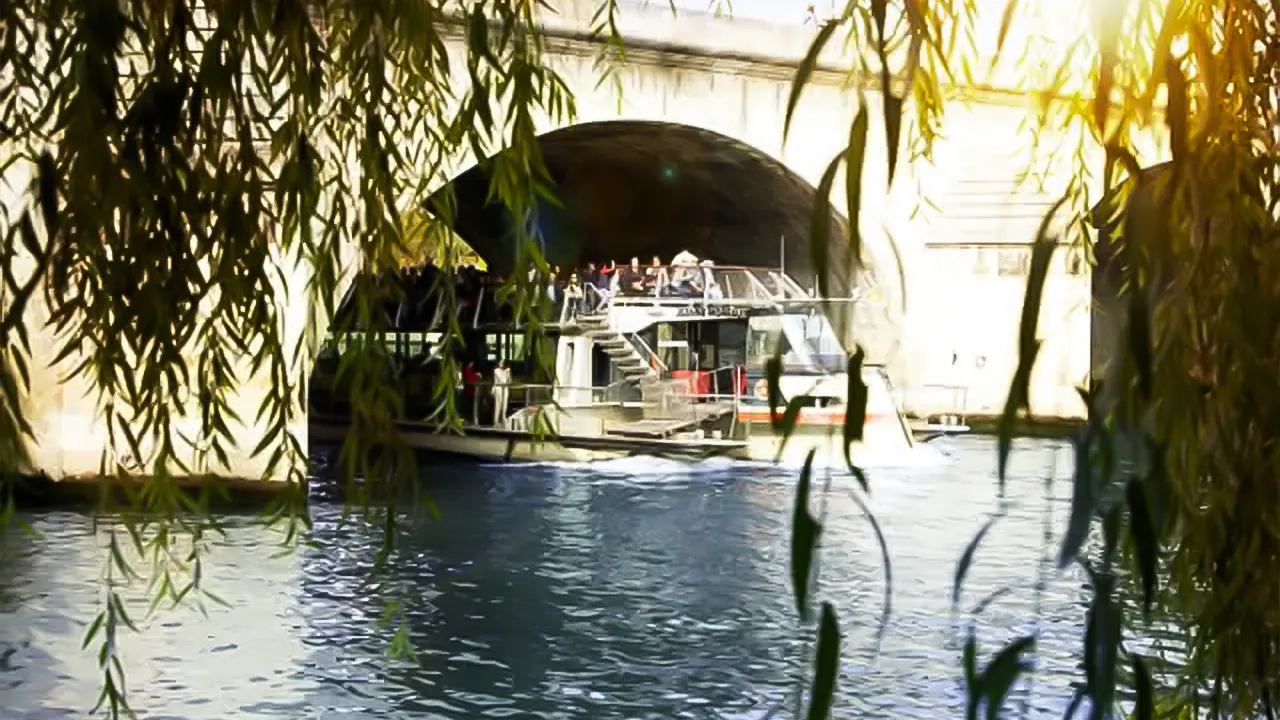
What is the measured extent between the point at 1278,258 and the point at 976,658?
34cm

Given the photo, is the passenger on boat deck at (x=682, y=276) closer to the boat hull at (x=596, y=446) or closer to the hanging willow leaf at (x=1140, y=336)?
the boat hull at (x=596, y=446)

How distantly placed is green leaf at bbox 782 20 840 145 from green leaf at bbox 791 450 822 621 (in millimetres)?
143

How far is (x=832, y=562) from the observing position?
5.08 meters

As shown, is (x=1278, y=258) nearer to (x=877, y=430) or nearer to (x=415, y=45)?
(x=415, y=45)

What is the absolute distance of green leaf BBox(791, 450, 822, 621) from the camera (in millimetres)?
563

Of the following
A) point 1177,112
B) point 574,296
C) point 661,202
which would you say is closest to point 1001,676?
point 1177,112

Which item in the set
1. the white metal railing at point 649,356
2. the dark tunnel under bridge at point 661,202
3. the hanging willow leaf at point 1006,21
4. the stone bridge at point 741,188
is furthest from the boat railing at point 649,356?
the hanging willow leaf at point 1006,21

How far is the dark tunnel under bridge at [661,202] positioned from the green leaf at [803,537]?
249 inches

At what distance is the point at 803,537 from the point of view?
57cm

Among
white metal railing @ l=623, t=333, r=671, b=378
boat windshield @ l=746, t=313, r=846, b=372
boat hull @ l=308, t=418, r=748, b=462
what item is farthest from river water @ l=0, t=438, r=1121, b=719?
white metal railing @ l=623, t=333, r=671, b=378

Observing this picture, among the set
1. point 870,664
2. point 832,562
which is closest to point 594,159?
point 832,562

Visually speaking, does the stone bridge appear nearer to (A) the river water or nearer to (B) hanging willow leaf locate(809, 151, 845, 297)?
(A) the river water

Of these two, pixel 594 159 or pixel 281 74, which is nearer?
pixel 281 74

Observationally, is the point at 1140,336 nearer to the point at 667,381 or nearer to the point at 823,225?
the point at 823,225
